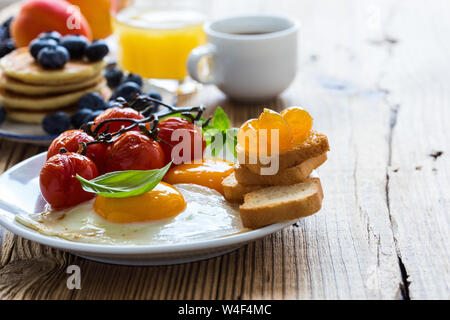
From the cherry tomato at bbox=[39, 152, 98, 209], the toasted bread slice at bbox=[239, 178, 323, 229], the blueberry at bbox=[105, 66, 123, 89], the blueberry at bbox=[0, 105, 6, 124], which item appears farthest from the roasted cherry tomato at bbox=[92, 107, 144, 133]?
the blueberry at bbox=[105, 66, 123, 89]

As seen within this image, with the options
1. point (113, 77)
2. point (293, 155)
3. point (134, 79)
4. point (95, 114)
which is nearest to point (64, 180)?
point (293, 155)

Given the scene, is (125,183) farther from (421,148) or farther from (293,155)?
(421,148)

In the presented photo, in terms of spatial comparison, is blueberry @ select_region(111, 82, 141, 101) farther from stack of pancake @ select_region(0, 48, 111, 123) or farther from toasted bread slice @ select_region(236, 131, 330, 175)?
toasted bread slice @ select_region(236, 131, 330, 175)

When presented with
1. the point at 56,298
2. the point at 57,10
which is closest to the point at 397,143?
the point at 56,298

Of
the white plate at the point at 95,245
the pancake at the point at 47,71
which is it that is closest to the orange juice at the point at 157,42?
the pancake at the point at 47,71
